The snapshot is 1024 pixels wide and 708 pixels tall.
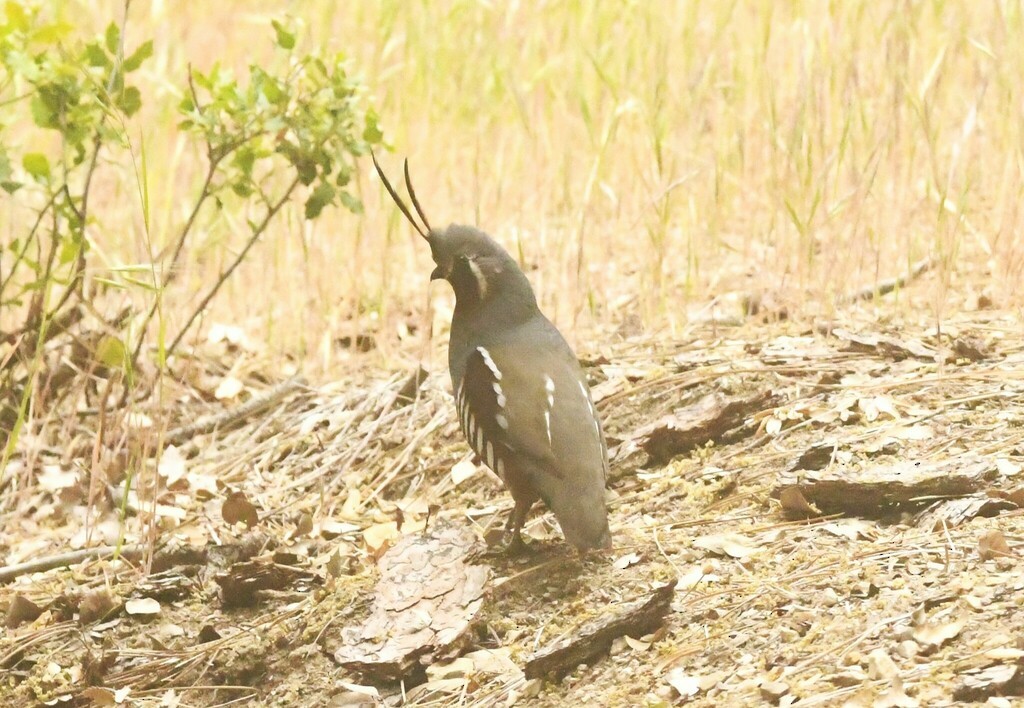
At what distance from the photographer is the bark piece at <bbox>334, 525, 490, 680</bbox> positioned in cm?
298

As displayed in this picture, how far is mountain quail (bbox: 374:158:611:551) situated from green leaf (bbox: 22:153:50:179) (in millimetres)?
1208

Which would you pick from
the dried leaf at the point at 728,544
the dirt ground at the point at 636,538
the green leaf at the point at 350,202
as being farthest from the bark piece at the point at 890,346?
the green leaf at the point at 350,202

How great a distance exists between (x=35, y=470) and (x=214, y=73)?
1.74 meters

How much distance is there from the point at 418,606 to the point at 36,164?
1.81m

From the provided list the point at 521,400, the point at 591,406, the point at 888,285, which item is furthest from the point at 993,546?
the point at 888,285

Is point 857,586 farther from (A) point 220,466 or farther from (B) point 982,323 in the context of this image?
(A) point 220,466

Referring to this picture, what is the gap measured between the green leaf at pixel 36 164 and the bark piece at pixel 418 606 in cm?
159

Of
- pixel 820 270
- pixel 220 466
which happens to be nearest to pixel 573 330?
pixel 820 270

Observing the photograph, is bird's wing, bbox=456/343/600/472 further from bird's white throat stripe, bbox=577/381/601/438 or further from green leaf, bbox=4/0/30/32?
green leaf, bbox=4/0/30/32

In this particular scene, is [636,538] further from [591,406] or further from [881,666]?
[881,666]

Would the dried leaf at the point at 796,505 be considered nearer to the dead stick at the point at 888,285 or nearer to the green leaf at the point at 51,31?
the dead stick at the point at 888,285

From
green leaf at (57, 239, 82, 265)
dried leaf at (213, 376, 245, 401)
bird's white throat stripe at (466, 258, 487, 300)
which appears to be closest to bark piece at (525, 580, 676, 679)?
bird's white throat stripe at (466, 258, 487, 300)

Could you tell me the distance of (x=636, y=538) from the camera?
3.33m

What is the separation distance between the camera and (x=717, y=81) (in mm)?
5797
